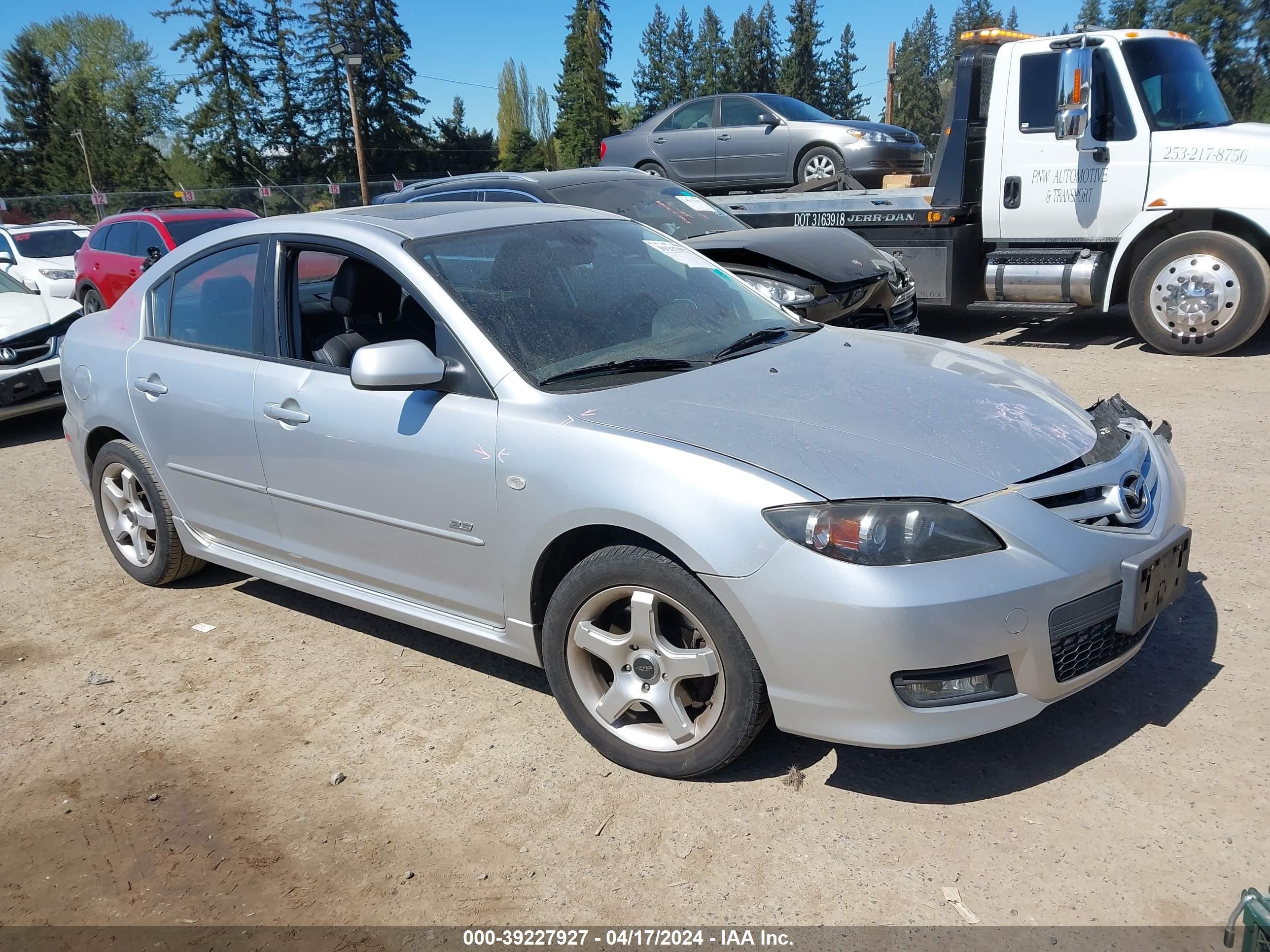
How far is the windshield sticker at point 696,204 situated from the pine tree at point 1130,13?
4097cm

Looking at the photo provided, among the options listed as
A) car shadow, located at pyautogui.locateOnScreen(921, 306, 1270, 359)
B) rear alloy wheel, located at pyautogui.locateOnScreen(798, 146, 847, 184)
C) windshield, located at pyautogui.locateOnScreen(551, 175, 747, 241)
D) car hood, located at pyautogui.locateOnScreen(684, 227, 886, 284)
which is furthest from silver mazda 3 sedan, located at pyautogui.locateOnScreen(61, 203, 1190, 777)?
rear alloy wheel, located at pyautogui.locateOnScreen(798, 146, 847, 184)

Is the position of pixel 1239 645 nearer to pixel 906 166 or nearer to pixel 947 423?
pixel 947 423

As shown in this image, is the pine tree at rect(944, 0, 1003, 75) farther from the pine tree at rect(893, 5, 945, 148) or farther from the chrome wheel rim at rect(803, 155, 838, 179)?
the chrome wheel rim at rect(803, 155, 838, 179)

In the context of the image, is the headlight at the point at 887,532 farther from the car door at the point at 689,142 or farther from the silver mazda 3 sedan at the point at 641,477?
the car door at the point at 689,142

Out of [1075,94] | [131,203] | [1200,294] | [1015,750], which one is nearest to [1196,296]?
[1200,294]

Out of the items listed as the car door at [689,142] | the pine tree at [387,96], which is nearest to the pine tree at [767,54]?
the pine tree at [387,96]

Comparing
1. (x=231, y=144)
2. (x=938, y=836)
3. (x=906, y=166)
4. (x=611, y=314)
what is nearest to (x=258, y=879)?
(x=938, y=836)

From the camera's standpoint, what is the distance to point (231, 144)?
57344 millimetres

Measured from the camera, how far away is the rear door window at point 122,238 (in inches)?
536

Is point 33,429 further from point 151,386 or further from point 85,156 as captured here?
point 85,156

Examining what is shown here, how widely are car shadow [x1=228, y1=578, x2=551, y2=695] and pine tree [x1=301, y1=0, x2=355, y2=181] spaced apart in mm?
60161

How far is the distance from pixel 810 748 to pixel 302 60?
6588 cm

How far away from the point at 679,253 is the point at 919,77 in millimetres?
108606

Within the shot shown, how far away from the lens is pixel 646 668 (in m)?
3.02
